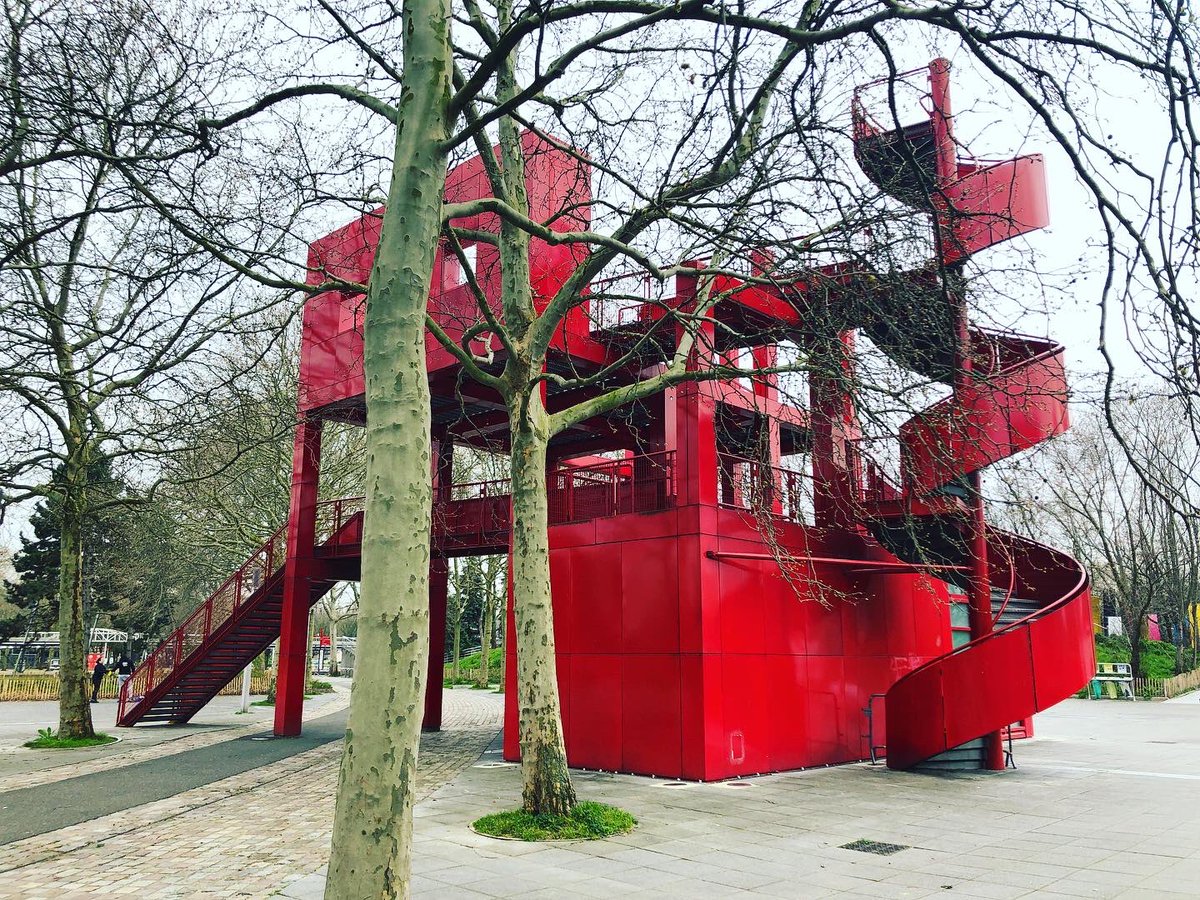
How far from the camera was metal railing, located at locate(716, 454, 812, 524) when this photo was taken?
45.2ft

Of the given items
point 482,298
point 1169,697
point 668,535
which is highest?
point 482,298

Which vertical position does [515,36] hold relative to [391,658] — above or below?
above

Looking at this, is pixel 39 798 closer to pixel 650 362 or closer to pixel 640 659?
pixel 640 659

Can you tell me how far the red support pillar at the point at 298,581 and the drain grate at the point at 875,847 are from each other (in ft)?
46.4

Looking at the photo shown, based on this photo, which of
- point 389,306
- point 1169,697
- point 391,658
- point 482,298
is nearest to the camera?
point 391,658

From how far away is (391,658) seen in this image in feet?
15.5

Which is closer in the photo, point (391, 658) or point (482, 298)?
point (391, 658)

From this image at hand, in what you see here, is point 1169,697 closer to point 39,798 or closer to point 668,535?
point 668,535

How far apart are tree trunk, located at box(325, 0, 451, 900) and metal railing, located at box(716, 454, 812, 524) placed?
337 inches

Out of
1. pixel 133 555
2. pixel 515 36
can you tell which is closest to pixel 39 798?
pixel 515 36

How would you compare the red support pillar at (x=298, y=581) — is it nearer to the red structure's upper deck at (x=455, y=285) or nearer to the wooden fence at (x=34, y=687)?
the red structure's upper deck at (x=455, y=285)

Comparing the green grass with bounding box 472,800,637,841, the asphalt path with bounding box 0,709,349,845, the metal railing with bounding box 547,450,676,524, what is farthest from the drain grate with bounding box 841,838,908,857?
the asphalt path with bounding box 0,709,349,845

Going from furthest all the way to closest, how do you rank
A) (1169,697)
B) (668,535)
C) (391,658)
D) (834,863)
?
(1169,697), (668,535), (834,863), (391,658)

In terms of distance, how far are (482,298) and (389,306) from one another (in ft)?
15.6
